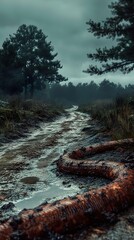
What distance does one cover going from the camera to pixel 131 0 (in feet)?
60.3

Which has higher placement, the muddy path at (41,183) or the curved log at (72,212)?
the curved log at (72,212)

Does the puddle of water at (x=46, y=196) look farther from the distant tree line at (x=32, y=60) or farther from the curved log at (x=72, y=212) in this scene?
the distant tree line at (x=32, y=60)

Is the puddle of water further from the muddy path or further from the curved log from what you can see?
the curved log

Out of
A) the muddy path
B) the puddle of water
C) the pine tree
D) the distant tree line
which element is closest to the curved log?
the muddy path

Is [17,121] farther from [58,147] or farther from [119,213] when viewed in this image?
[119,213]

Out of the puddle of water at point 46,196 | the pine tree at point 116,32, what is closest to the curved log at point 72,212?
the puddle of water at point 46,196

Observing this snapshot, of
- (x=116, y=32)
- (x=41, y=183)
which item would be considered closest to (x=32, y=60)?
(x=116, y=32)

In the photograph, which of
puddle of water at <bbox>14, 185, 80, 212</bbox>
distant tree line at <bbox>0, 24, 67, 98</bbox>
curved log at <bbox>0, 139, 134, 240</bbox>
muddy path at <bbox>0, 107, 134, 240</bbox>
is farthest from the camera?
distant tree line at <bbox>0, 24, 67, 98</bbox>

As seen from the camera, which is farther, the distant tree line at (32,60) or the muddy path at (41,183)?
the distant tree line at (32,60)

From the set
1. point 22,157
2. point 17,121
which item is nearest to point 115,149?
point 22,157

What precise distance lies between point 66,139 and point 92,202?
652 cm

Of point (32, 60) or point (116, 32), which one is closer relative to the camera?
point (116, 32)

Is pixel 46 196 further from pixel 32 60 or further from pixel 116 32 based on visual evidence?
pixel 32 60

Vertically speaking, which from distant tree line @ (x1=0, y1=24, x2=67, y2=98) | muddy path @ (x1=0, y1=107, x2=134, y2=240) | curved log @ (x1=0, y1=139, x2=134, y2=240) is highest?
distant tree line @ (x1=0, y1=24, x2=67, y2=98)
